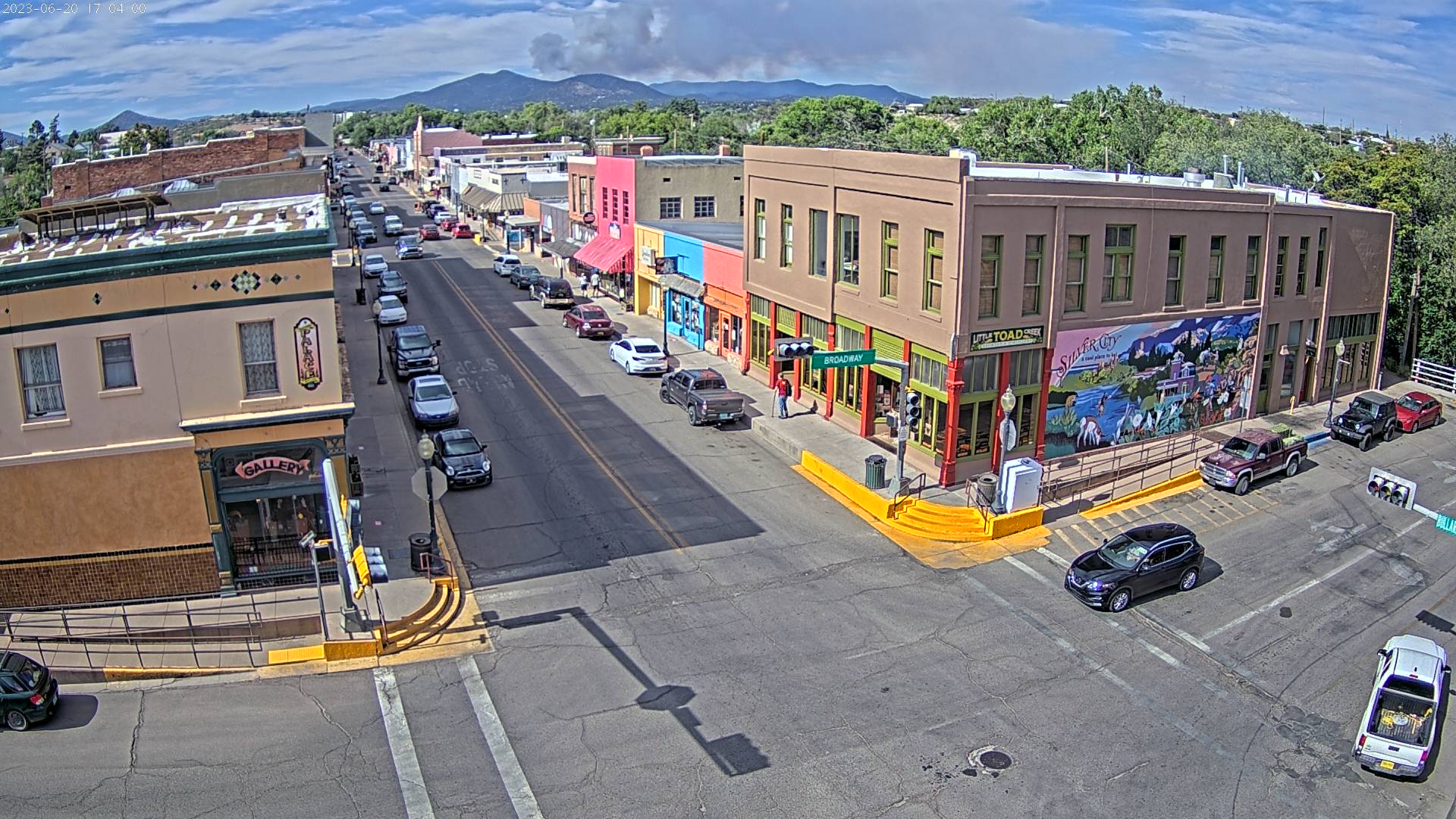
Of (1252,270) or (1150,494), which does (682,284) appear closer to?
(1252,270)

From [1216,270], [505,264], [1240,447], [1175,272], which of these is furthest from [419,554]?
[505,264]

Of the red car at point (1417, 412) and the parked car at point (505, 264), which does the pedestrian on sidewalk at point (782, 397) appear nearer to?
the red car at point (1417, 412)

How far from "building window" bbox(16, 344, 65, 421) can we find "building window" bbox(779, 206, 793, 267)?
2506 centimetres

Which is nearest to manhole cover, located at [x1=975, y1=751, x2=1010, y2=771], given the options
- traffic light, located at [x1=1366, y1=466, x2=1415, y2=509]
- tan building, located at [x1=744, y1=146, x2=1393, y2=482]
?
traffic light, located at [x1=1366, y1=466, x2=1415, y2=509]

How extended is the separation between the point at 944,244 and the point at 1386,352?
3085 centimetres

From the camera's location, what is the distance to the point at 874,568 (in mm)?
27297

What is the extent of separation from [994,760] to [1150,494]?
16.8 metres

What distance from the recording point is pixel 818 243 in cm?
3991

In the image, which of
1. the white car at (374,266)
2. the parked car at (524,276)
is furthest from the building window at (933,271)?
the white car at (374,266)

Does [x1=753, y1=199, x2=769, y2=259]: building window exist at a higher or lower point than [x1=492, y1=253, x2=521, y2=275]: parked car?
higher

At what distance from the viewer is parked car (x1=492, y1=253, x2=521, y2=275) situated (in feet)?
239

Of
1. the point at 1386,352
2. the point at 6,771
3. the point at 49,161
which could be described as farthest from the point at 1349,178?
the point at 49,161

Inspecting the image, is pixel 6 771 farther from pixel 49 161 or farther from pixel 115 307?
pixel 49 161

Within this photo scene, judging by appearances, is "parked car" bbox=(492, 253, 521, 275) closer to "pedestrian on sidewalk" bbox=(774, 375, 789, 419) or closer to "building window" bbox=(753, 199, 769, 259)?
"building window" bbox=(753, 199, 769, 259)
